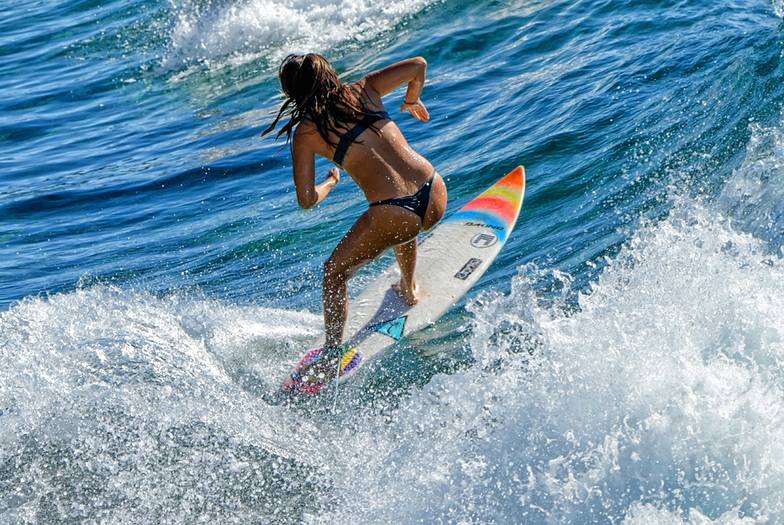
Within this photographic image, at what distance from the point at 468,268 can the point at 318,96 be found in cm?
205

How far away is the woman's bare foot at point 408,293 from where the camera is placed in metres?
5.00

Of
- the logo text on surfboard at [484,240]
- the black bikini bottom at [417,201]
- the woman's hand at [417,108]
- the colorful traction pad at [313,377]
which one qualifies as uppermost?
the woman's hand at [417,108]

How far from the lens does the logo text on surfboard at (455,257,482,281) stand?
523cm

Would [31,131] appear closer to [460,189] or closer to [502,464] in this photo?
[460,189]

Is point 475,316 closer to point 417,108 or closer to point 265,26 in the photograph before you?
point 417,108

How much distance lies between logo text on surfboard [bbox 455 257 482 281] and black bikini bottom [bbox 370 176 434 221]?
1.04 metres

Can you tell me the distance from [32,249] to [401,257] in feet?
17.1

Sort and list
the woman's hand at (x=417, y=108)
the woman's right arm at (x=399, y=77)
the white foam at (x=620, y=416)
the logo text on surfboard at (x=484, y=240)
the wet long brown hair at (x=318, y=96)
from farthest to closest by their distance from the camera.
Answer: the logo text on surfboard at (x=484, y=240) < the woman's hand at (x=417, y=108) < the woman's right arm at (x=399, y=77) < the wet long brown hair at (x=318, y=96) < the white foam at (x=620, y=416)

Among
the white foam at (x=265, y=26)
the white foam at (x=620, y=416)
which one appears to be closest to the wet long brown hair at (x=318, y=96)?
the white foam at (x=620, y=416)

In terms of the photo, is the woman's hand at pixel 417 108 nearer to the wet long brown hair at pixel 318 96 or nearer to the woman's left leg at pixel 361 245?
the wet long brown hair at pixel 318 96

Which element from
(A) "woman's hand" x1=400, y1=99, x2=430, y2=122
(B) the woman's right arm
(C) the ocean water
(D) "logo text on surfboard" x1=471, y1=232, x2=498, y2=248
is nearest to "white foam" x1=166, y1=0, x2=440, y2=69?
(C) the ocean water

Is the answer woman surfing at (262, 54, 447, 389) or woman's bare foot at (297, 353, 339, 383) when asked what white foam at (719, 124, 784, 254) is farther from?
woman's bare foot at (297, 353, 339, 383)

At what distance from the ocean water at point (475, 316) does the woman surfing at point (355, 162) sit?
0.66 meters

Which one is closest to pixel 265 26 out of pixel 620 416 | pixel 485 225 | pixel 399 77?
pixel 485 225
